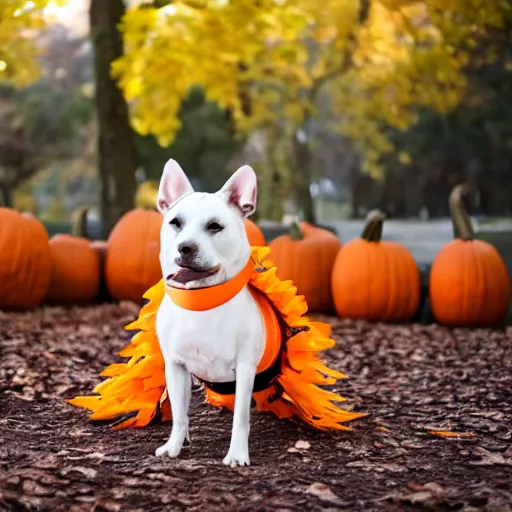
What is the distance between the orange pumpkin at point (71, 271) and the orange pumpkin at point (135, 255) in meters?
0.15

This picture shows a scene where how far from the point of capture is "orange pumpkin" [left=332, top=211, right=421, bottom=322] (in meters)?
5.46

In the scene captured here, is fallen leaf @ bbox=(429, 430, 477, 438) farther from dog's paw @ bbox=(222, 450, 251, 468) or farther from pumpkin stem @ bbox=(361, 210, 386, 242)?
pumpkin stem @ bbox=(361, 210, 386, 242)

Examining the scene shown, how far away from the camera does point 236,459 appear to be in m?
2.36

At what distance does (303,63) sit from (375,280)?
16.6 feet

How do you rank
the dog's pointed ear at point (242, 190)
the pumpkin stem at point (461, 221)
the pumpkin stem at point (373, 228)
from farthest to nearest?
the pumpkin stem at point (373, 228)
the pumpkin stem at point (461, 221)
the dog's pointed ear at point (242, 190)

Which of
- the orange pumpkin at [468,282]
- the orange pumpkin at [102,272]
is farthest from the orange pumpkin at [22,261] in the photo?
the orange pumpkin at [468,282]

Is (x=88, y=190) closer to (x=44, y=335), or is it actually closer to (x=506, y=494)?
(x=44, y=335)

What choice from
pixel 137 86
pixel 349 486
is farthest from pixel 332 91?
pixel 349 486

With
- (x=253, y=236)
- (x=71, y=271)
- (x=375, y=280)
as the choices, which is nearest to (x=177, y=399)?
(x=253, y=236)

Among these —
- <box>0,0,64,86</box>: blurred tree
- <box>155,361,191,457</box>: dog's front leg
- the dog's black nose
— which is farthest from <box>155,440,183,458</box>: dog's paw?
<box>0,0,64,86</box>: blurred tree

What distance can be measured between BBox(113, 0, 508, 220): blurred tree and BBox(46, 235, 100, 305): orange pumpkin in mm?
1316

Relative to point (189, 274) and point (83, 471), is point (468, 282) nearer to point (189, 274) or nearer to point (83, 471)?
point (189, 274)

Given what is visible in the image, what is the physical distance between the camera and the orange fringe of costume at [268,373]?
9.20 ft

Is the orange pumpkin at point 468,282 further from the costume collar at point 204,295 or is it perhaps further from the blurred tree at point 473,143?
the costume collar at point 204,295
